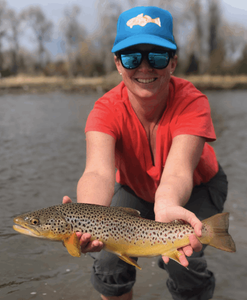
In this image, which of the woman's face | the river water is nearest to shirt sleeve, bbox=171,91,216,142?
the woman's face

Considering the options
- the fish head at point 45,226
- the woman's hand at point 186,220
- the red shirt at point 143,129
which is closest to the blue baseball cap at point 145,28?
the red shirt at point 143,129

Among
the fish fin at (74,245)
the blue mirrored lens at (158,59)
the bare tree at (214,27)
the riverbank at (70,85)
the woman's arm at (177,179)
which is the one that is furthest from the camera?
the bare tree at (214,27)

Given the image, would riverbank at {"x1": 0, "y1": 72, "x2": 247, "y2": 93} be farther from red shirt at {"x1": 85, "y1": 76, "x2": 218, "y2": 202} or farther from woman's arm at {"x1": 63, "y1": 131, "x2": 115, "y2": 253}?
woman's arm at {"x1": 63, "y1": 131, "x2": 115, "y2": 253}

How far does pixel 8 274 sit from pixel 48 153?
6.79 meters

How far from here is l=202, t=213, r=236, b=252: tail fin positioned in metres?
2.32

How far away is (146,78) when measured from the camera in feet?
9.04

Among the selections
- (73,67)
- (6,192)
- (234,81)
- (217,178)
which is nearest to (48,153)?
(6,192)

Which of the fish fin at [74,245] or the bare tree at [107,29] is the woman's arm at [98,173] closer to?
the fish fin at [74,245]

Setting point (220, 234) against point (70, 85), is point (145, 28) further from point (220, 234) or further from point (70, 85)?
point (70, 85)

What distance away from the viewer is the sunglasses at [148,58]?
271 cm

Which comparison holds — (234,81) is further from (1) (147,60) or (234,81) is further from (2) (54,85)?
(1) (147,60)

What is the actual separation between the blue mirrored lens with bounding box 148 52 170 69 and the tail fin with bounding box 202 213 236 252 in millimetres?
1191

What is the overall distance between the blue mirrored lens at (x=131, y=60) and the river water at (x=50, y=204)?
2.32 metres

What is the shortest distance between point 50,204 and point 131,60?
410 centimetres
